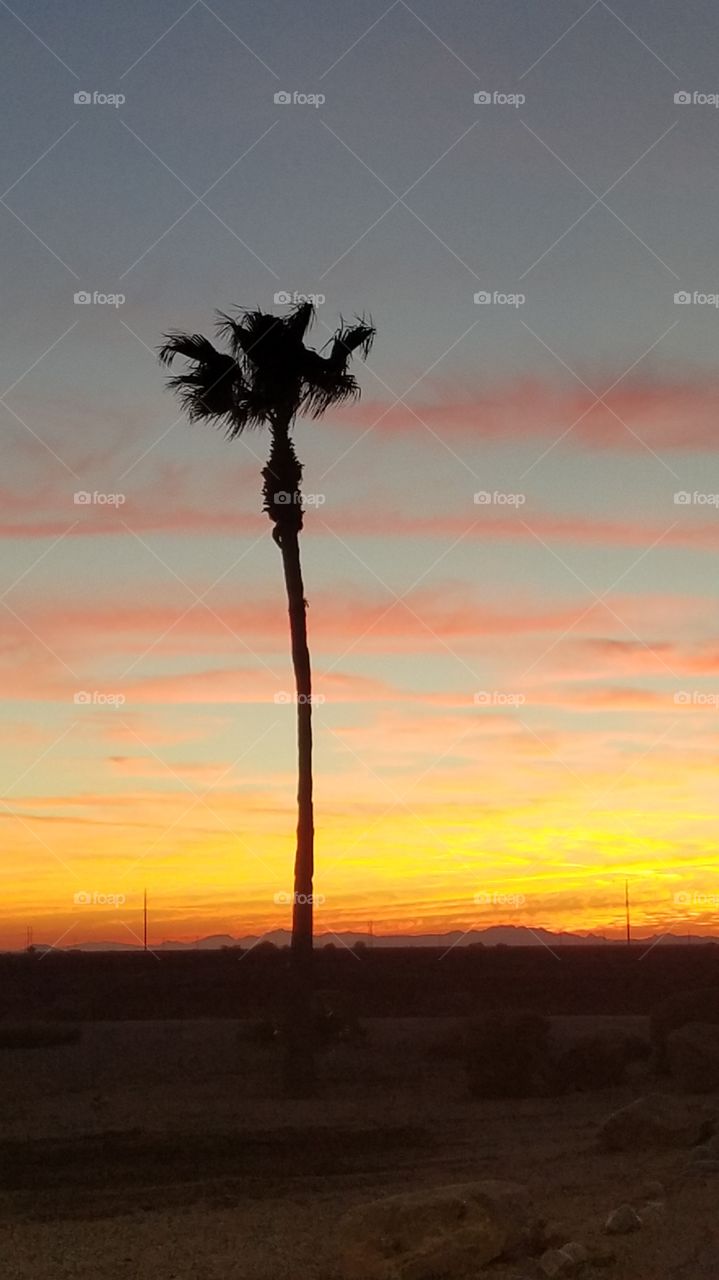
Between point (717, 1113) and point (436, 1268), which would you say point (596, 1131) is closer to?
point (717, 1113)

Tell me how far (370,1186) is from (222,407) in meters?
14.9

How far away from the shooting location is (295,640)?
84.6 feet

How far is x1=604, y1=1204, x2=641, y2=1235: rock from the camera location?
458 inches

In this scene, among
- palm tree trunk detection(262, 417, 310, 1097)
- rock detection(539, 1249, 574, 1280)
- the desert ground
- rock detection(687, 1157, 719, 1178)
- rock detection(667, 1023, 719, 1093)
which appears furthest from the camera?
palm tree trunk detection(262, 417, 310, 1097)

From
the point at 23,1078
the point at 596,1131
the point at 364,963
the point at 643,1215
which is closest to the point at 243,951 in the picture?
the point at 364,963

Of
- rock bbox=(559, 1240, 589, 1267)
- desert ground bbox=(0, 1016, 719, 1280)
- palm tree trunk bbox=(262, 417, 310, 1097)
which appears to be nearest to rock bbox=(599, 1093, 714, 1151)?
desert ground bbox=(0, 1016, 719, 1280)

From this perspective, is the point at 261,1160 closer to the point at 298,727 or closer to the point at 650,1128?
the point at 650,1128

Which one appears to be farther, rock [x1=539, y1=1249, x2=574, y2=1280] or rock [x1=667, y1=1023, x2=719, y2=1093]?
rock [x1=667, y1=1023, x2=719, y2=1093]

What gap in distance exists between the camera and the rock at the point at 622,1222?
1162 cm

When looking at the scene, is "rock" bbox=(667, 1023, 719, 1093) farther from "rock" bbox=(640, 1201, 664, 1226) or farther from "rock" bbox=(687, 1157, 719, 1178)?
"rock" bbox=(640, 1201, 664, 1226)

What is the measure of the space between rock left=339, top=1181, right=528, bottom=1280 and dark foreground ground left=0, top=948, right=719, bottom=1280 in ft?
0.70

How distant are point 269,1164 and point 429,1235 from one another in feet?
20.1

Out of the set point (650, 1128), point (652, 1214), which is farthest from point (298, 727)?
point (652, 1214)

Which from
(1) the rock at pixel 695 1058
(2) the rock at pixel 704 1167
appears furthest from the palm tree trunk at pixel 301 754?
(2) the rock at pixel 704 1167
